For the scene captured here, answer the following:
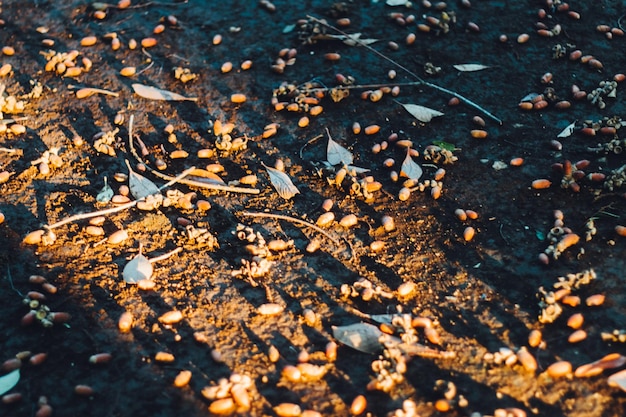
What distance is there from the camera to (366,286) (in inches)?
100.0

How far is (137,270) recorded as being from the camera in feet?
8.69

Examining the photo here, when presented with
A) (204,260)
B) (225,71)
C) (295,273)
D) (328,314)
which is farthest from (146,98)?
(328,314)

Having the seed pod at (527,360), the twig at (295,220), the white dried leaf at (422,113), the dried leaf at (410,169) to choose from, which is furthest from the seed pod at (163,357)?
the white dried leaf at (422,113)

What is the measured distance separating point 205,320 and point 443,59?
2.17 m

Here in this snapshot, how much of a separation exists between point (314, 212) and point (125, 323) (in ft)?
3.13

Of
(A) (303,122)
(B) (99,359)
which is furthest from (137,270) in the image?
(A) (303,122)

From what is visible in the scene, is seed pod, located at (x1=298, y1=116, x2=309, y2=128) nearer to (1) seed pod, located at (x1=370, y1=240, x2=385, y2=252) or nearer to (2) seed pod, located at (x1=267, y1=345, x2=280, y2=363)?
(1) seed pod, located at (x1=370, y1=240, x2=385, y2=252)

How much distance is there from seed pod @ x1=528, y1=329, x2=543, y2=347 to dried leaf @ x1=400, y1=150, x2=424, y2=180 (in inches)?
38.3

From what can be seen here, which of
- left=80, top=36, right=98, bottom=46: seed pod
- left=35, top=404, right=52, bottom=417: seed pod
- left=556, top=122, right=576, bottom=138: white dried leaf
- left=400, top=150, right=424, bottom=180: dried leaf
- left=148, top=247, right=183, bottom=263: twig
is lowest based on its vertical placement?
left=35, top=404, right=52, bottom=417: seed pod

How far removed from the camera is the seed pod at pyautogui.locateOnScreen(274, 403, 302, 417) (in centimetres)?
213

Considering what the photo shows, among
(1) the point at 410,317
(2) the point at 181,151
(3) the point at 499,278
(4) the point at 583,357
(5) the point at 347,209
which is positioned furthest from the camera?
(2) the point at 181,151

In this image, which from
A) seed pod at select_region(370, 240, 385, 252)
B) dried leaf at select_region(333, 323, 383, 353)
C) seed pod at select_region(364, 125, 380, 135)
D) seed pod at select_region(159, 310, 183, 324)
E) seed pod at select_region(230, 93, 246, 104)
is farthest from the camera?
seed pod at select_region(230, 93, 246, 104)

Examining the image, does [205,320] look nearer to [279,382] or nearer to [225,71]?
[279,382]

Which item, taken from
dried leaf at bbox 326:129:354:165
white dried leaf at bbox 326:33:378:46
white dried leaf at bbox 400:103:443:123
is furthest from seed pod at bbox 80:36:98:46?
white dried leaf at bbox 400:103:443:123
